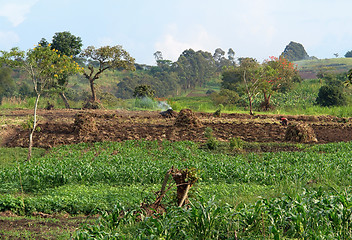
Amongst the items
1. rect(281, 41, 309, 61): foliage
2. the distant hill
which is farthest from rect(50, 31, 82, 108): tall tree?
rect(281, 41, 309, 61): foliage

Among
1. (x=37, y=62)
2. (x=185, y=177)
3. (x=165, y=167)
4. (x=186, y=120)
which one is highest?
(x=37, y=62)

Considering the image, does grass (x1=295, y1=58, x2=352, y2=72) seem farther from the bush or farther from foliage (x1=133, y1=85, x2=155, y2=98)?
foliage (x1=133, y1=85, x2=155, y2=98)

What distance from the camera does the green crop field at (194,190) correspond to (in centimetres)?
471

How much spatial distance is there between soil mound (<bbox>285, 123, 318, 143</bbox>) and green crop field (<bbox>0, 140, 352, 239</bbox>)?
1.10 m

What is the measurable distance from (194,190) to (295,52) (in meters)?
76.3

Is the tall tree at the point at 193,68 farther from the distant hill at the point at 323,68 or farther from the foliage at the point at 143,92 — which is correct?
the foliage at the point at 143,92

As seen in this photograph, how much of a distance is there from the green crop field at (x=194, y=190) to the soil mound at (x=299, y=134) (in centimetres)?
110

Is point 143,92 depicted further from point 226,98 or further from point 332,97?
point 332,97

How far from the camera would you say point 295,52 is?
7644cm

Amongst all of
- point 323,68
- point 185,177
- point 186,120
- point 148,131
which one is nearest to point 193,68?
point 323,68

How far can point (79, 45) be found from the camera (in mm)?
27781

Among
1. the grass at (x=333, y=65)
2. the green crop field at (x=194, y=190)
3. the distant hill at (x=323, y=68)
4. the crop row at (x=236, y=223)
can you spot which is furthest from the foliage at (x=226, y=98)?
the grass at (x=333, y=65)

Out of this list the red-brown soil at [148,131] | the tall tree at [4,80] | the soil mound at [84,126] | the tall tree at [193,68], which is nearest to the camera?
the red-brown soil at [148,131]

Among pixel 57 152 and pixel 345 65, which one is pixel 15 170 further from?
pixel 345 65
